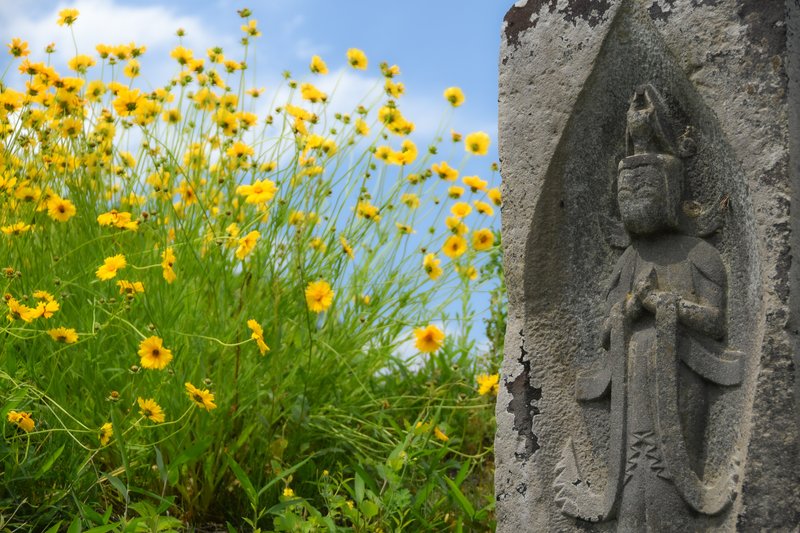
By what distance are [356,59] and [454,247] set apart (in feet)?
3.12

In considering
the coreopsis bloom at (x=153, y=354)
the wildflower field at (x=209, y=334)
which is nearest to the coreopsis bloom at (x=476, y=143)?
the wildflower field at (x=209, y=334)

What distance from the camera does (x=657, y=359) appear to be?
2.60m

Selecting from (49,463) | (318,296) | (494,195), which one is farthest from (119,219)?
(494,195)

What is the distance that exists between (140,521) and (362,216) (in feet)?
5.81

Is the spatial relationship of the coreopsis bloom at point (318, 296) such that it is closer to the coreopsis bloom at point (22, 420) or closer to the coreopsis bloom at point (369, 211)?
the coreopsis bloom at point (369, 211)

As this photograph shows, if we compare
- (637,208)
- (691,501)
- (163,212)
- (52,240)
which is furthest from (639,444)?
(52,240)

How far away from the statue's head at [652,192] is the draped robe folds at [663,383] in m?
0.07

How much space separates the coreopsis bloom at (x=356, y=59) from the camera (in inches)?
173

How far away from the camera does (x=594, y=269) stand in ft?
9.16

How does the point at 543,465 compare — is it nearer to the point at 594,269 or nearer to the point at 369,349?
the point at 594,269

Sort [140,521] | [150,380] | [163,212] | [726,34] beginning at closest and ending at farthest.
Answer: [726,34], [140,521], [150,380], [163,212]

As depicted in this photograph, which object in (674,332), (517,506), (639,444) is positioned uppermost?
(674,332)

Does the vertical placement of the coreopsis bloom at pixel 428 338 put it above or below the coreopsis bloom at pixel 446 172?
below

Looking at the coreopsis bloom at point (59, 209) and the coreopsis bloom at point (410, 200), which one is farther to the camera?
the coreopsis bloom at point (410, 200)
